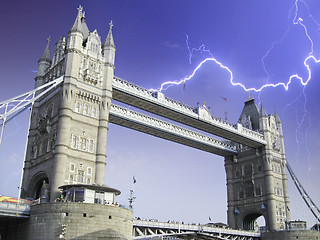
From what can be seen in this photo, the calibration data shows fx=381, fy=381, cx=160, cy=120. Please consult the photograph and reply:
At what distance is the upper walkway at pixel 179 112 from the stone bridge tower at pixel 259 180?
3402 mm

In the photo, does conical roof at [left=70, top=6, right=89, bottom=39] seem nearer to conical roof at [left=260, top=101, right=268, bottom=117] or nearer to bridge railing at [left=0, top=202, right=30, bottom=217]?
bridge railing at [left=0, top=202, right=30, bottom=217]

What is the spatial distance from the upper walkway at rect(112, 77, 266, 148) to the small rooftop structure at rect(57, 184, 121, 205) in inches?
715

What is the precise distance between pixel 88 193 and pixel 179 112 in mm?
26643

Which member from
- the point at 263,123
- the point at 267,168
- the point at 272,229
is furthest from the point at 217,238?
the point at 263,123

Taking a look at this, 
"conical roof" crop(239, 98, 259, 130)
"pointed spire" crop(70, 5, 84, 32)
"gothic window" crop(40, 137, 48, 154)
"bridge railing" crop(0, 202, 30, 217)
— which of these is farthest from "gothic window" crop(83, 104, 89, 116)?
"conical roof" crop(239, 98, 259, 130)

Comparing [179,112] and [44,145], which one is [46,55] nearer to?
[44,145]

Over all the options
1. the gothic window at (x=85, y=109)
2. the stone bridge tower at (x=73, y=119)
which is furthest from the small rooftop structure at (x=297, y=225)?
the gothic window at (x=85, y=109)

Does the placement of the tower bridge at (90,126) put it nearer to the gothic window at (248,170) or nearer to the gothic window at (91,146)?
the gothic window at (91,146)

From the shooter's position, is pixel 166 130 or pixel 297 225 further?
pixel 297 225

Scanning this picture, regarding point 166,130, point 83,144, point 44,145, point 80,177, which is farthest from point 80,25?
point 166,130

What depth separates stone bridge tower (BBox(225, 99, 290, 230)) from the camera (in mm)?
78000

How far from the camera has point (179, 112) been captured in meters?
66.4

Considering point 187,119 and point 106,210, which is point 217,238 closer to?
point 187,119

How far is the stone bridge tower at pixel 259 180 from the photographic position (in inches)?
3071
